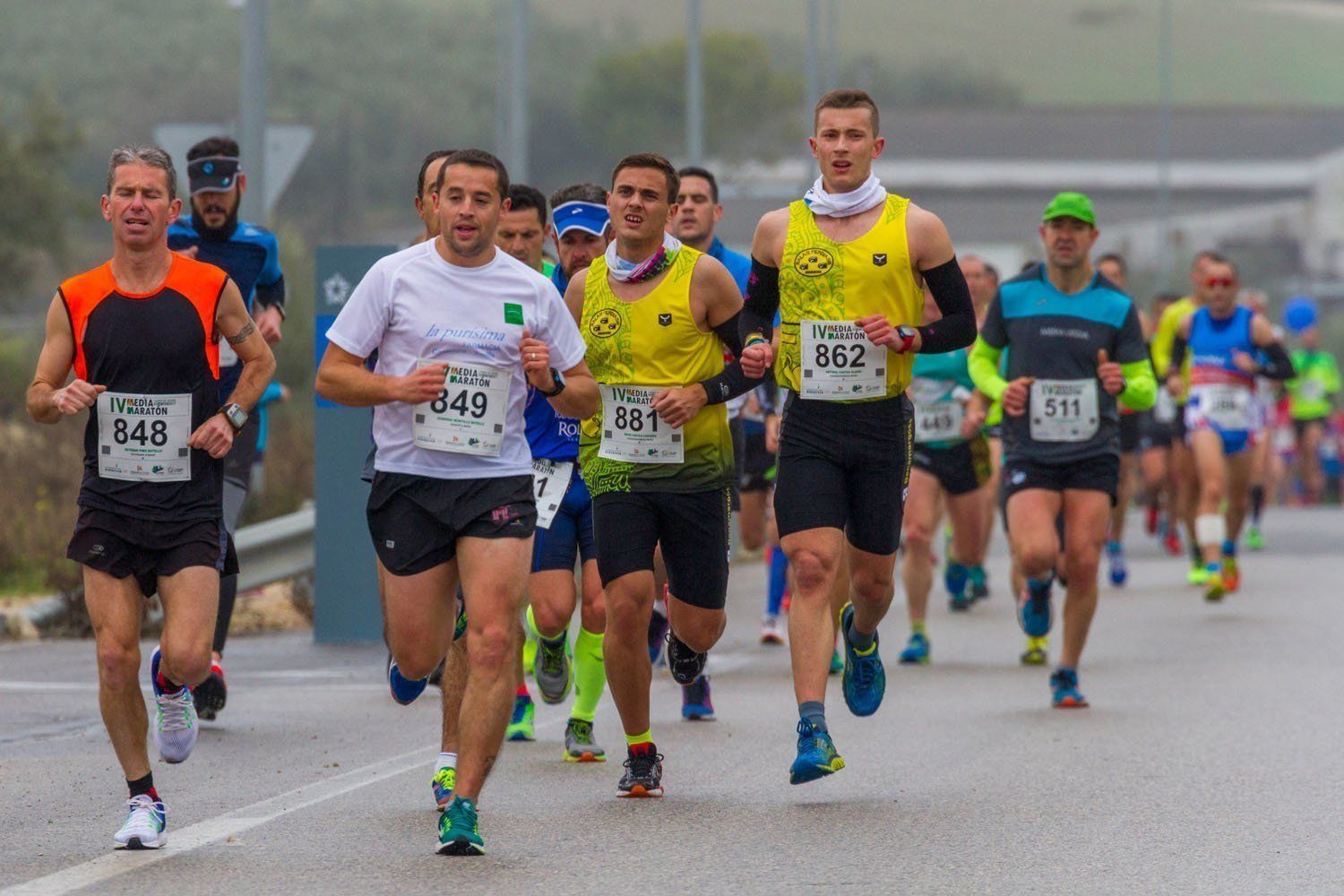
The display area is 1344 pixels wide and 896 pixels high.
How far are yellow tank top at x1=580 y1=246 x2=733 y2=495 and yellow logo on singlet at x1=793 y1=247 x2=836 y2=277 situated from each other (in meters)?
0.37

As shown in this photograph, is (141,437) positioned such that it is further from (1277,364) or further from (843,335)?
(1277,364)

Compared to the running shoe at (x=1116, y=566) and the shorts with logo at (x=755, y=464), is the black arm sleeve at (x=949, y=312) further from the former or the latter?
the running shoe at (x=1116, y=566)

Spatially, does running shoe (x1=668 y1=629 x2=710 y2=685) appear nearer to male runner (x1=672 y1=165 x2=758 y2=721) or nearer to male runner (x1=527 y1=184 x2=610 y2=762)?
male runner (x1=527 y1=184 x2=610 y2=762)

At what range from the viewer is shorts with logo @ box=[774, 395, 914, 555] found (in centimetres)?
846

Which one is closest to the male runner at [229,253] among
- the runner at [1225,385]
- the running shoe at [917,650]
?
the running shoe at [917,650]

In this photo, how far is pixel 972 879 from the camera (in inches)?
264

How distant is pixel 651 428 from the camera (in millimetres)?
8328

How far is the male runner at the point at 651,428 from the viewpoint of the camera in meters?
8.29

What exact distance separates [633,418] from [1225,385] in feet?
32.5

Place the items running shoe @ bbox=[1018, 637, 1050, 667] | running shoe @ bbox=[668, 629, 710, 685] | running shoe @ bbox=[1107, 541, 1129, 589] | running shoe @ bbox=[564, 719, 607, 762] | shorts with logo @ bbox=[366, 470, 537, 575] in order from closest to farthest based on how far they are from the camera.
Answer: shorts with logo @ bbox=[366, 470, 537, 575] → running shoe @ bbox=[668, 629, 710, 685] → running shoe @ bbox=[564, 719, 607, 762] → running shoe @ bbox=[1018, 637, 1050, 667] → running shoe @ bbox=[1107, 541, 1129, 589]

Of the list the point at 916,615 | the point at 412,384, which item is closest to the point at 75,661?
the point at 916,615

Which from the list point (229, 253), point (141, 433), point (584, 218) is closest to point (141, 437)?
point (141, 433)

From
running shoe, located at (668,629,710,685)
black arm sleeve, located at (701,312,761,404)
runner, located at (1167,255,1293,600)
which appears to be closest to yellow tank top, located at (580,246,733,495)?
black arm sleeve, located at (701,312,761,404)

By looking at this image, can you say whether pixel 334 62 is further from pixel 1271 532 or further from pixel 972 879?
pixel 972 879
